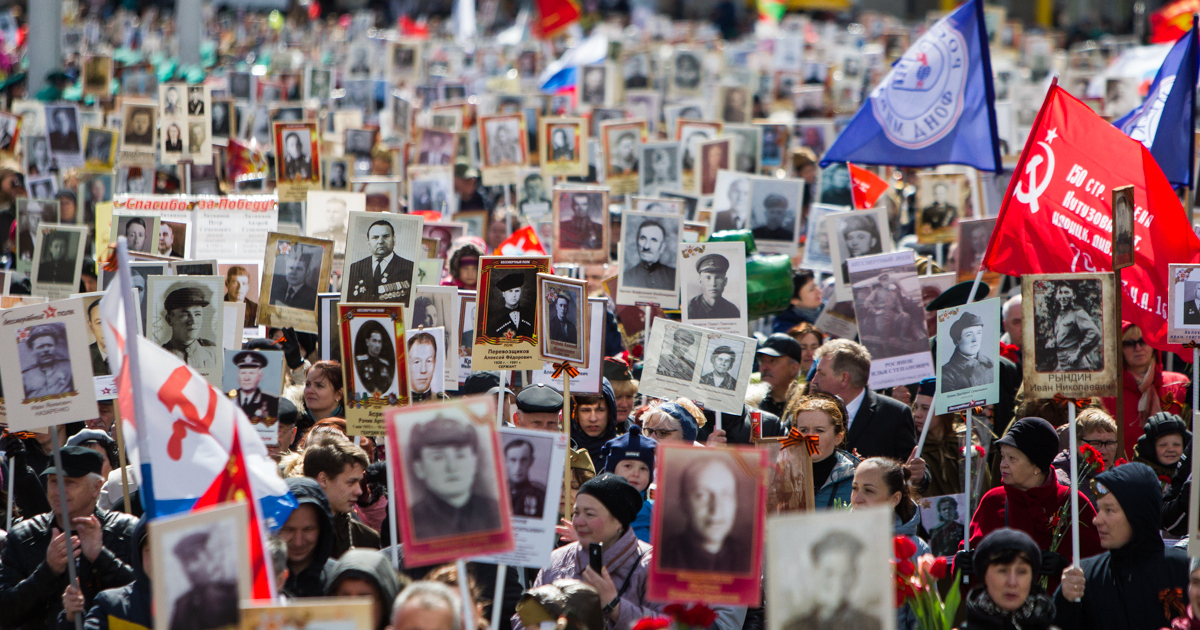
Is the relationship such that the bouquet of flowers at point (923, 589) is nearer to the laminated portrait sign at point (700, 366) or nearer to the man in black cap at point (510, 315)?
the laminated portrait sign at point (700, 366)

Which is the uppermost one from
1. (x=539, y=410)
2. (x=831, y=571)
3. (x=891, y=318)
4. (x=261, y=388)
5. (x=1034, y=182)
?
(x=1034, y=182)

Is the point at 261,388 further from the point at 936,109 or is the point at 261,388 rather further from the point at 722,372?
the point at 936,109

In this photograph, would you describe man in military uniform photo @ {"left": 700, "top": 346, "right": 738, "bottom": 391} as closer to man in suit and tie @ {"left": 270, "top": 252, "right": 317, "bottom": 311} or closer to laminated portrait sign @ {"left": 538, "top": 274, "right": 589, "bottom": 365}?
laminated portrait sign @ {"left": 538, "top": 274, "right": 589, "bottom": 365}

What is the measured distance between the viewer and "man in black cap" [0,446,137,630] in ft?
14.3

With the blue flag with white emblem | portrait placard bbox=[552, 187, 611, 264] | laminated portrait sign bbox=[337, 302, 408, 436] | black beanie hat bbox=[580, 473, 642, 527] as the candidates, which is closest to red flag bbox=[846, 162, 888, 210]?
the blue flag with white emblem

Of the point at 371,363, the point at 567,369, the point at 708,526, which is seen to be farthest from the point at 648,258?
the point at 708,526

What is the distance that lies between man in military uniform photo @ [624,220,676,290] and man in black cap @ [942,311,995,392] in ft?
7.12

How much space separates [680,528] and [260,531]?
1072 millimetres

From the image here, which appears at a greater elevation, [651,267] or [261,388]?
[651,267]

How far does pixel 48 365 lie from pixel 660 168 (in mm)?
6586

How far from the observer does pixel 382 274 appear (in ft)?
20.5

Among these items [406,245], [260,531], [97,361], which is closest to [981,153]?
[406,245]

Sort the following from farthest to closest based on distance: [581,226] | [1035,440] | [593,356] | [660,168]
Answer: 1. [660,168]
2. [581,226]
3. [593,356]
4. [1035,440]

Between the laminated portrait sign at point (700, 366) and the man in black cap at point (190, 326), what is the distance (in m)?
1.85
